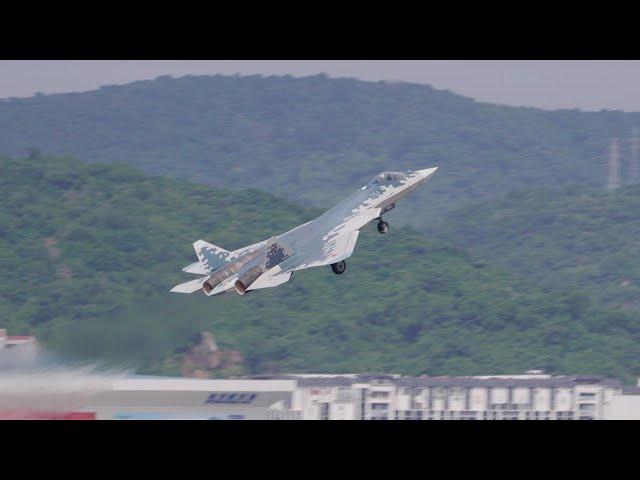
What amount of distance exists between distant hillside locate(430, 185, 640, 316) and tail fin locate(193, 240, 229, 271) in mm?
89319

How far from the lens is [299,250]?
41.4 metres

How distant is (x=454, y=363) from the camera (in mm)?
101750

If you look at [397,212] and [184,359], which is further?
[397,212]

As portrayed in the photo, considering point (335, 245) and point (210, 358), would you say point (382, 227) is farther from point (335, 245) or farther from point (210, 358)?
point (210, 358)

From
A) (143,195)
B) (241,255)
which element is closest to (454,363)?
(143,195)

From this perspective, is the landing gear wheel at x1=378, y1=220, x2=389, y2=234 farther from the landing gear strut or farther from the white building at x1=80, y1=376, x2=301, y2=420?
the white building at x1=80, y1=376, x2=301, y2=420

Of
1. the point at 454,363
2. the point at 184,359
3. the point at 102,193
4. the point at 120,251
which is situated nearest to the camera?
the point at 184,359

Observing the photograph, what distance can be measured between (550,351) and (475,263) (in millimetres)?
17997

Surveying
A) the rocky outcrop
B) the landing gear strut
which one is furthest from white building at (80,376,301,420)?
the landing gear strut

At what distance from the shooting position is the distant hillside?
132500 millimetres

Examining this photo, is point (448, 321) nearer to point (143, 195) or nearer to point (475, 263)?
point (475, 263)

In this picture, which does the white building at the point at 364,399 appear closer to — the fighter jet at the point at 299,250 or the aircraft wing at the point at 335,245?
the fighter jet at the point at 299,250

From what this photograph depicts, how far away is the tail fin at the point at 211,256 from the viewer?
1639 inches

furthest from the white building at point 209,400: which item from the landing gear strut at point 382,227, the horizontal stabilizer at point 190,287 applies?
the horizontal stabilizer at point 190,287
